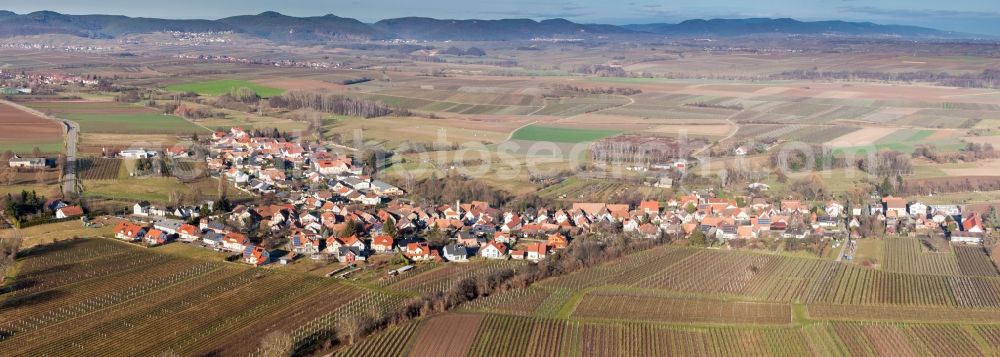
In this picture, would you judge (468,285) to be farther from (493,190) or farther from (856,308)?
(493,190)

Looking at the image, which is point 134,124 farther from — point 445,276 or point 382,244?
point 445,276

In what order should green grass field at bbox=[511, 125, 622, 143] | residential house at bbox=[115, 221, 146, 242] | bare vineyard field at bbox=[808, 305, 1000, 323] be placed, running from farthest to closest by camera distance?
green grass field at bbox=[511, 125, 622, 143] < residential house at bbox=[115, 221, 146, 242] < bare vineyard field at bbox=[808, 305, 1000, 323]

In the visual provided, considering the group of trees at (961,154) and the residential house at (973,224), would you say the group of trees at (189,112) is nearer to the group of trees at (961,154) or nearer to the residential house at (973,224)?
the group of trees at (961,154)

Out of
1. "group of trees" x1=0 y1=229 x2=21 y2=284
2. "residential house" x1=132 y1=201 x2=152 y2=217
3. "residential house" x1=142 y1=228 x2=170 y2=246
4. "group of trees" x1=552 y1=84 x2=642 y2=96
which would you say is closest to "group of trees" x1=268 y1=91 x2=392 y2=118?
"group of trees" x1=552 y1=84 x2=642 y2=96

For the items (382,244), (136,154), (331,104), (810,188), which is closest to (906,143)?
(810,188)

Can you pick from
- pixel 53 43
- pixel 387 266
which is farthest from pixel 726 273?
pixel 53 43

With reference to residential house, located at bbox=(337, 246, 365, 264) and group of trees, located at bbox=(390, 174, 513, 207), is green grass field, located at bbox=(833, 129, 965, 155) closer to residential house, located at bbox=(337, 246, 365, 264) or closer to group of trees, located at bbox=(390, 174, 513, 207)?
group of trees, located at bbox=(390, 174, 513, 207)

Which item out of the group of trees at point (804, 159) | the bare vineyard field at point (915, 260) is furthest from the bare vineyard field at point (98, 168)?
the bare vineyard field at point (915, 260)
